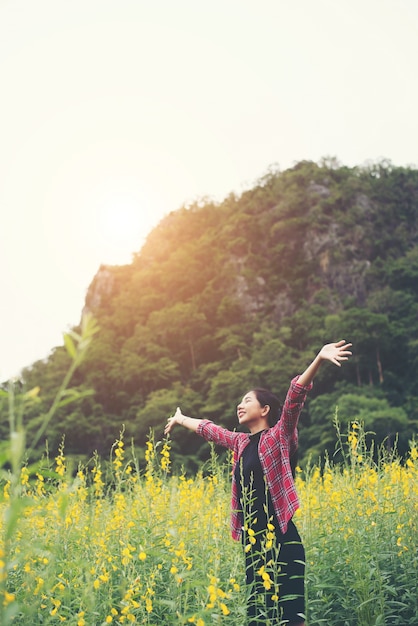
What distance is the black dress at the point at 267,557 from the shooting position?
329cm

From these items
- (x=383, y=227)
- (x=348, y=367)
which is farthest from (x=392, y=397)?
(x=383, y=227)

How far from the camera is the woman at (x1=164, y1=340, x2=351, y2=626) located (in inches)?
134

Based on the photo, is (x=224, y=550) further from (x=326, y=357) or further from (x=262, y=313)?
(x=262, y=313)

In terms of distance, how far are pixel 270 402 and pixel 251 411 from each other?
0.49 ft

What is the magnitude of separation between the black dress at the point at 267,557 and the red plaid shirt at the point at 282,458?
0.05 m

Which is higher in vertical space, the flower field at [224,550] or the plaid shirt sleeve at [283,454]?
the plaid shirt sleeve at [283,454]

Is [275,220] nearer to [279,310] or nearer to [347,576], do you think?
[279,310]

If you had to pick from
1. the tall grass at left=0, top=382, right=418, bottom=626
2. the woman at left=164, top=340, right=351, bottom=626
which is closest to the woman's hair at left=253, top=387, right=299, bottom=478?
the woman at left=164, top=340, right=351, bottom=626

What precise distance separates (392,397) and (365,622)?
30.5 metres

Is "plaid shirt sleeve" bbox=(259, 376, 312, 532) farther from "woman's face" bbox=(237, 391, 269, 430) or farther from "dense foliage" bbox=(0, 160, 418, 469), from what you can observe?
"dense foliage" bbox=(0, 160, 418, 469)

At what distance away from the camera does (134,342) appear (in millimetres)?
43031

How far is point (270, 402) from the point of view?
400cm

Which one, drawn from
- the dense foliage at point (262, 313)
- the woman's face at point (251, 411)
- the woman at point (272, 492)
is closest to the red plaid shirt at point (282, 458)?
the woman at point (272, 492)

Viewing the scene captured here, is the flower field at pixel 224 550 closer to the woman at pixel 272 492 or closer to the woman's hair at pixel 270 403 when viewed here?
the woman at pixel 272 492
